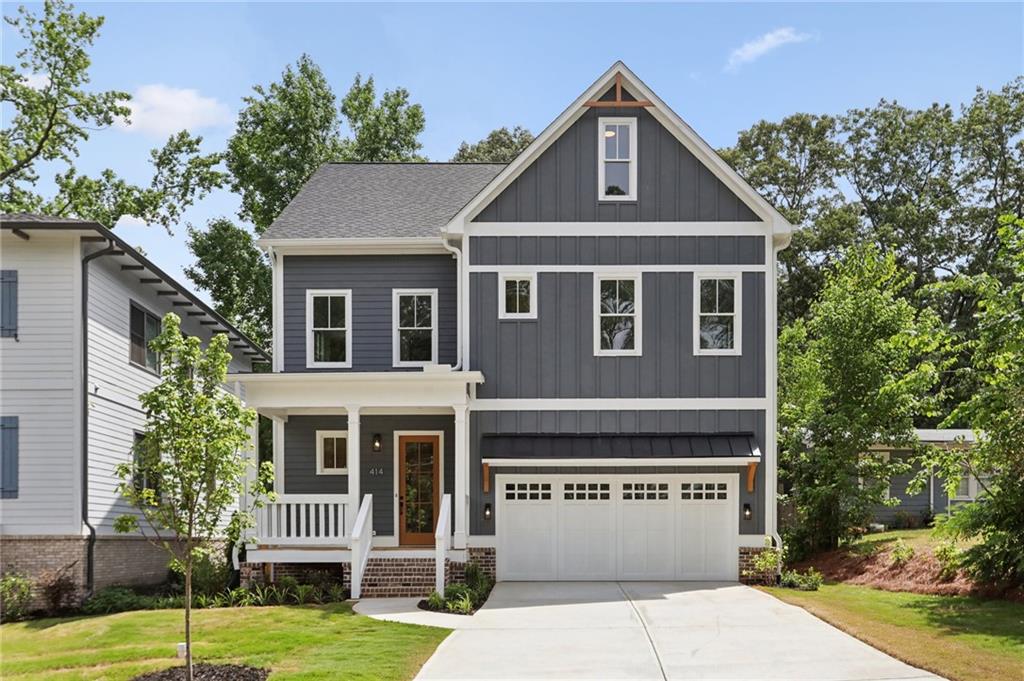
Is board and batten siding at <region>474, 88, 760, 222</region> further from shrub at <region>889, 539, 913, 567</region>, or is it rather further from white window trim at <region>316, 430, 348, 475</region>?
shrub at <region>889, 539, 913, 567</region>

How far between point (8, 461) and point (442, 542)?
7.33m

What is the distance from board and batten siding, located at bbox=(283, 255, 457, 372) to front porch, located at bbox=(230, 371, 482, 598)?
133 cm

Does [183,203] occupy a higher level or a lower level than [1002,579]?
higher

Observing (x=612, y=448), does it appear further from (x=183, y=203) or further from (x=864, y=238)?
(x=864, y=238)

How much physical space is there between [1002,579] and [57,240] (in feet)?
53.3

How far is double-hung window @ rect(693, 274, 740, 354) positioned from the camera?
61.5 feet

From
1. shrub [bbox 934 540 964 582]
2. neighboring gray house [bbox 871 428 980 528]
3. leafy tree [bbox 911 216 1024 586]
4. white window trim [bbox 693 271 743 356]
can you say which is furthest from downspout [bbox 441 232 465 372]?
neighboring gray house [bbox 871 428 980 528]

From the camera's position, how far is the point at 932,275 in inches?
1550

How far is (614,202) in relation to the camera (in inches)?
742

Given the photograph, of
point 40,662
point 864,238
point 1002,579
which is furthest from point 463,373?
point 864,238

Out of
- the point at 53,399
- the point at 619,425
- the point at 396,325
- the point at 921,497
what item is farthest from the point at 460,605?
the point at 921,497

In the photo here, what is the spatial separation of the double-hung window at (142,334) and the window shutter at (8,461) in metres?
3.23

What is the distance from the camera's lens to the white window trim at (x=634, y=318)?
18.7m

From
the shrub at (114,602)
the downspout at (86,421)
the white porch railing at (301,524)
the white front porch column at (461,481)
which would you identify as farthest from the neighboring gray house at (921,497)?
the downspout at (86,421)
